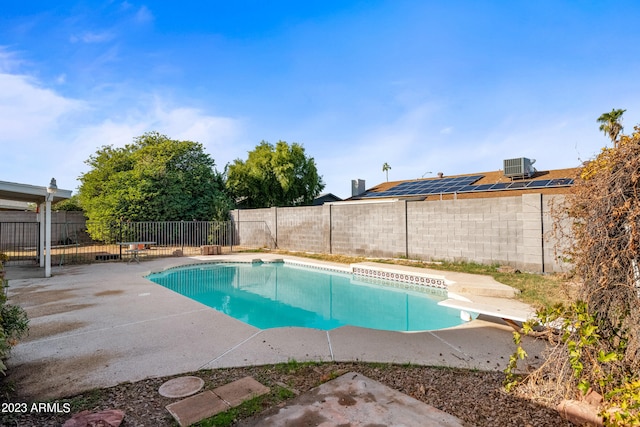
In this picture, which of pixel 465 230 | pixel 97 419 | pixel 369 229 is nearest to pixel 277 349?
pixel 97 419

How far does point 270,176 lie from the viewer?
2342 centimetres

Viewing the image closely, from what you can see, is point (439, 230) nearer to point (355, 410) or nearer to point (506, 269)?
point (506, 269)

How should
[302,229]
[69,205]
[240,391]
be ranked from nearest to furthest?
[240,391], [302,229], [69,205]

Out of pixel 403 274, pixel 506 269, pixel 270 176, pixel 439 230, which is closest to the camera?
pixel 506 269

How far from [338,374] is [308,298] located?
5.09 metres

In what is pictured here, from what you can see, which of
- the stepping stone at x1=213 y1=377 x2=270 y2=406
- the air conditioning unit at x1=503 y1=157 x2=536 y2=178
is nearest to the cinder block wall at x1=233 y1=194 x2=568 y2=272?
the stepping stone at x1=213 y1=377 x2=270 y2=406

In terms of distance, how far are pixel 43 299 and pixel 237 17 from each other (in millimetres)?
8652

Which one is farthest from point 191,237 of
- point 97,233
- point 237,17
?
point 237,17

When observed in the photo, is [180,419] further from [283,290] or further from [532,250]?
[532,250]

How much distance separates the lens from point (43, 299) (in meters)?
6.04

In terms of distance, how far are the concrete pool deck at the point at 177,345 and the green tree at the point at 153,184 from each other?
12.3 metres

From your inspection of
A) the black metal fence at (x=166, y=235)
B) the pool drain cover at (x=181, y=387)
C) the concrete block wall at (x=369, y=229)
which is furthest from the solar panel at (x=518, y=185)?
the pool drain cover at (x=181, y=387)

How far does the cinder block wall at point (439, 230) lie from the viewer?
26.6 feet

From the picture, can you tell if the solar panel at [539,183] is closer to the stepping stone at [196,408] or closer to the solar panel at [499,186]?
the solar panel at [499,186]
